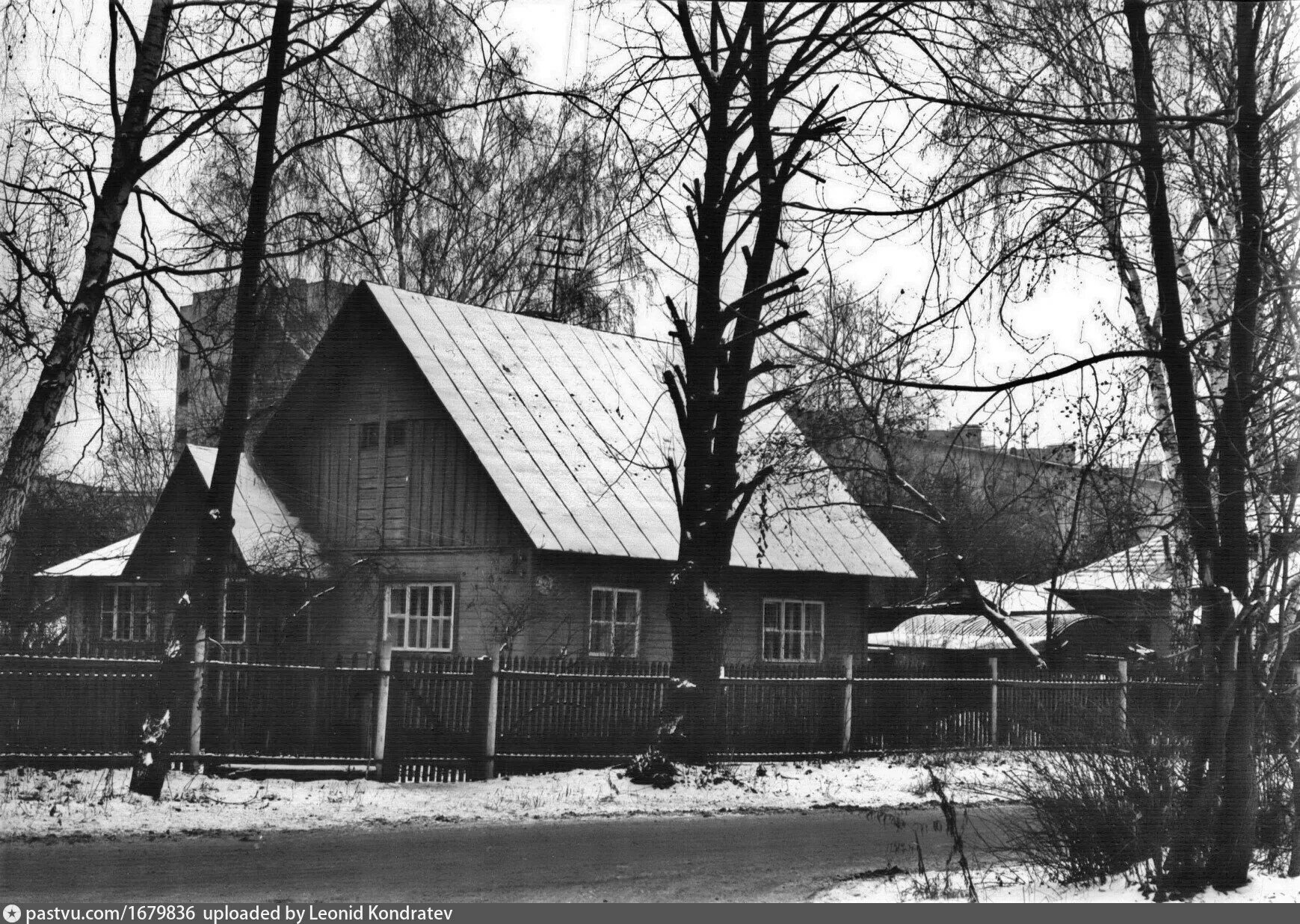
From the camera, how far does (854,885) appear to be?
368 inches

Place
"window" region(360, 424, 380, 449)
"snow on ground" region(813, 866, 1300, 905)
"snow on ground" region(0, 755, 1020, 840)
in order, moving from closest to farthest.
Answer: "snow on ground" region(813, 866, 1300, 905), "snow on ground" region(0, 755, 1020, 840), "window" region(360, 424, 380, 449)

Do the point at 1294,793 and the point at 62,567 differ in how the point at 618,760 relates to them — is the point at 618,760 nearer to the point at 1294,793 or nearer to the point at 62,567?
the point at 1294,793

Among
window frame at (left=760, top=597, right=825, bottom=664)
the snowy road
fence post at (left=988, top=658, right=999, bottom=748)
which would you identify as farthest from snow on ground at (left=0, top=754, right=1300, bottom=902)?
window frame at (left=760, top=597, right=825, bottom=664)

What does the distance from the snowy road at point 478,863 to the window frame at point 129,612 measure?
1384cm

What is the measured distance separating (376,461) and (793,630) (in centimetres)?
832

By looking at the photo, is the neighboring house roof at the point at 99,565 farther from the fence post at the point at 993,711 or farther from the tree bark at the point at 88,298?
the fence post at the point at 993,711

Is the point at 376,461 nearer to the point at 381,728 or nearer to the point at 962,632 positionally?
the point at 381,728

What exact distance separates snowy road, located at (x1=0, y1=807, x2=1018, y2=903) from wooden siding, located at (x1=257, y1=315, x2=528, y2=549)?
8904mm

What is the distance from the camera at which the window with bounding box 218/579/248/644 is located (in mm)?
22609

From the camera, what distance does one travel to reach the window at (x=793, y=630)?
25188 millimetres

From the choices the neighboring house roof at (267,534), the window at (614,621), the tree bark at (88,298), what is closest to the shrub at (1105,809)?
the tree bark at (88,298)

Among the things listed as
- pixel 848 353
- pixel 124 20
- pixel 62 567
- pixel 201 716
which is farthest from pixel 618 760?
pixel 62 567

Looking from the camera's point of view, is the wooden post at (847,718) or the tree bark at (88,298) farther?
the wooden post at (847,718)

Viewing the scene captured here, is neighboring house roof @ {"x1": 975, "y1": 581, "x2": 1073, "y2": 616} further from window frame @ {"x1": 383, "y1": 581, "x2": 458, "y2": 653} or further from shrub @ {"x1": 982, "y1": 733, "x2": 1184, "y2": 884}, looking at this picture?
shrub @ {"x1": 982, "y1": 733, "x2": 1184, "y2": 884}
